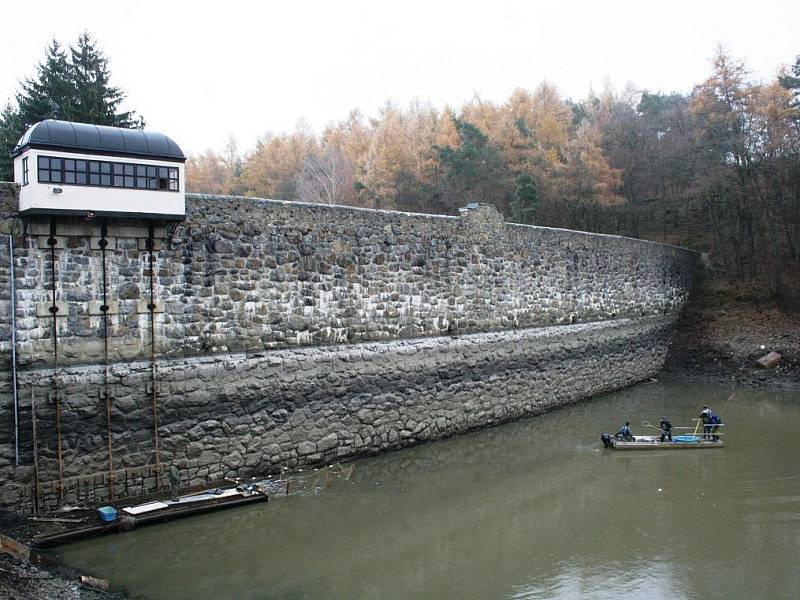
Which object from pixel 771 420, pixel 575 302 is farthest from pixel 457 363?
pixel 771 420

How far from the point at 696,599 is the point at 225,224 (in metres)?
9.33

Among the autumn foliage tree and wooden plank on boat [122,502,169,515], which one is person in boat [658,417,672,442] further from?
the autumn foliage tree

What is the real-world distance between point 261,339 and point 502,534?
5.50 meters

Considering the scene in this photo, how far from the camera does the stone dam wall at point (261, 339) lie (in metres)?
10.6

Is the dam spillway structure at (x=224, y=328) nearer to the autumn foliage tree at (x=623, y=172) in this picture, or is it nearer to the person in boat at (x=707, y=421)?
the person in boat at (x=707, y=421)

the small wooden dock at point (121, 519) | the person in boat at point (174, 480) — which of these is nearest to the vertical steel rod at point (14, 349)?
the small wooden dock at point (121, 519)

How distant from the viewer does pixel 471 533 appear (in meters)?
11.1

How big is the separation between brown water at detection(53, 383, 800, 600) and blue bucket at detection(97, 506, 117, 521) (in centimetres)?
32

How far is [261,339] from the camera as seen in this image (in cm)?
1310

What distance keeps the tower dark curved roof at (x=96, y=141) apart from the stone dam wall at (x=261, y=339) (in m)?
0.96

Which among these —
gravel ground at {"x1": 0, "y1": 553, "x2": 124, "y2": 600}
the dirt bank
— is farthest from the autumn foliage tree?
gravel ground at {"x1": 0, "y1": 553, "x2": 124, "y2": 600}

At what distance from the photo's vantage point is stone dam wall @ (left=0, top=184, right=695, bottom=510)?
10578 millimetres

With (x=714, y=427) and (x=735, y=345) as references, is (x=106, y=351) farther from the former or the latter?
(x=735, y=345)

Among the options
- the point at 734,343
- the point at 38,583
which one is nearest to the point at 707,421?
the point at 734,343
